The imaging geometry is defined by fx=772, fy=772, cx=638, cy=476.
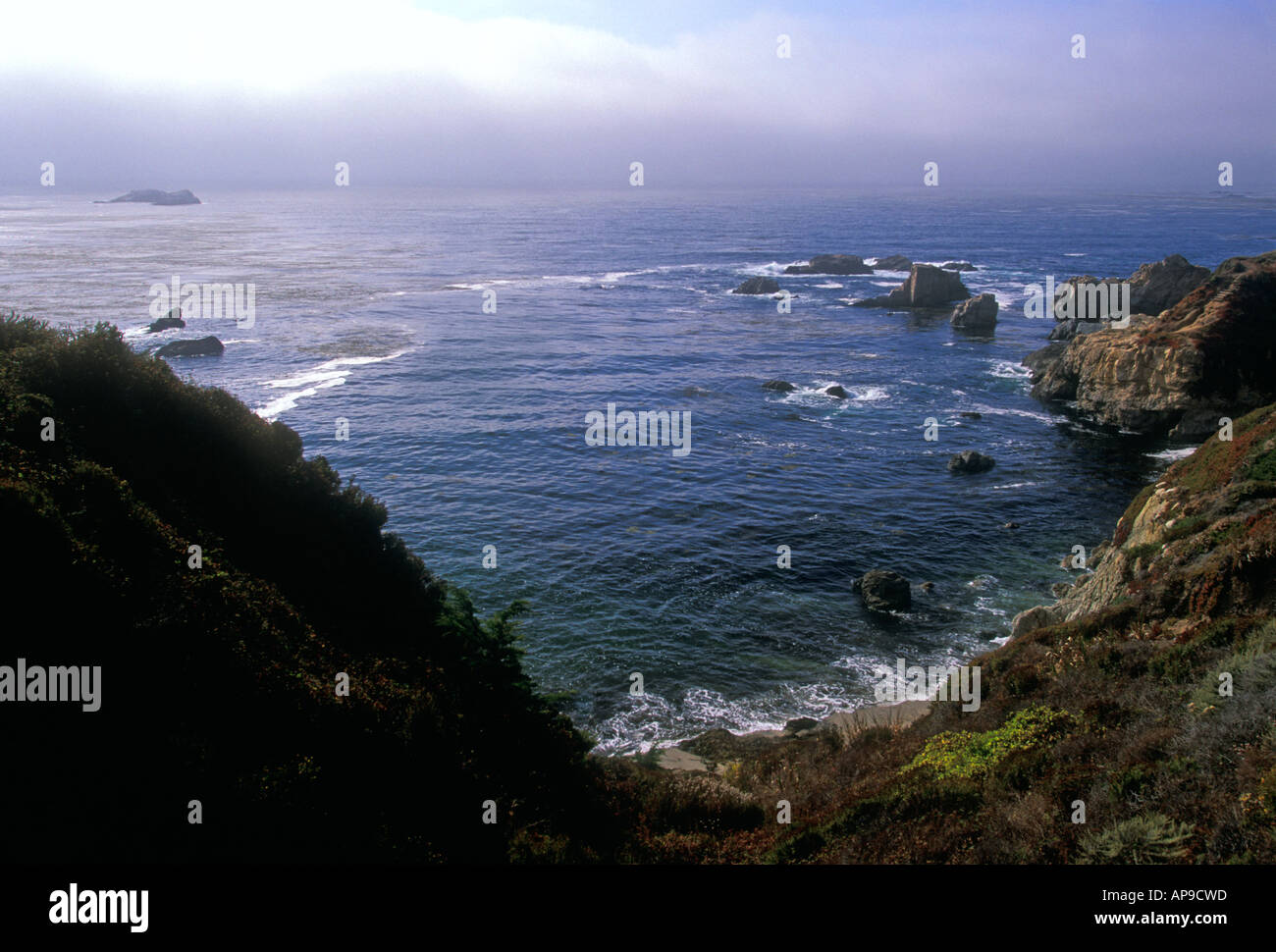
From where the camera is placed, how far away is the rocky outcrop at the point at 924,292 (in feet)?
300

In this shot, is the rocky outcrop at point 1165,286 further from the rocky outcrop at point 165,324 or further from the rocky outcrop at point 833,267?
the rocky outcrop at point 165,324

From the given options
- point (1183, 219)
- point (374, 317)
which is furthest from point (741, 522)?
point (1183, 219)

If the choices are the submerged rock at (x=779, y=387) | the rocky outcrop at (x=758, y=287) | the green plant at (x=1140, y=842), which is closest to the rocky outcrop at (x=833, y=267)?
the rocky outcrop at (x=758, y=287)

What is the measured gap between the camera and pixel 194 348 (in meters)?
64.6

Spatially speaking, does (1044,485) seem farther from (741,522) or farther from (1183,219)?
(1183,219)

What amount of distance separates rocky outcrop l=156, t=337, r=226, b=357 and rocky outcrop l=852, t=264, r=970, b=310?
227ft

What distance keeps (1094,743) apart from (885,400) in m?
47.5

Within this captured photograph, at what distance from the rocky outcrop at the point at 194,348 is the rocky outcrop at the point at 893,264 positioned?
9515 cm

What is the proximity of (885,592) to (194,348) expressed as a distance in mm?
59982

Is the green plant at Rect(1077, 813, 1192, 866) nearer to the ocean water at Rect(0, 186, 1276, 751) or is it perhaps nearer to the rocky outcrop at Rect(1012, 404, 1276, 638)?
the rocky outcrop at Rect(1012, 404, 1276, 638)

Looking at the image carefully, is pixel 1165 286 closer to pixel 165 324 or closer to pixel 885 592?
pixel 885 592

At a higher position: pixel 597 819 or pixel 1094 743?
pixel 1094 743
